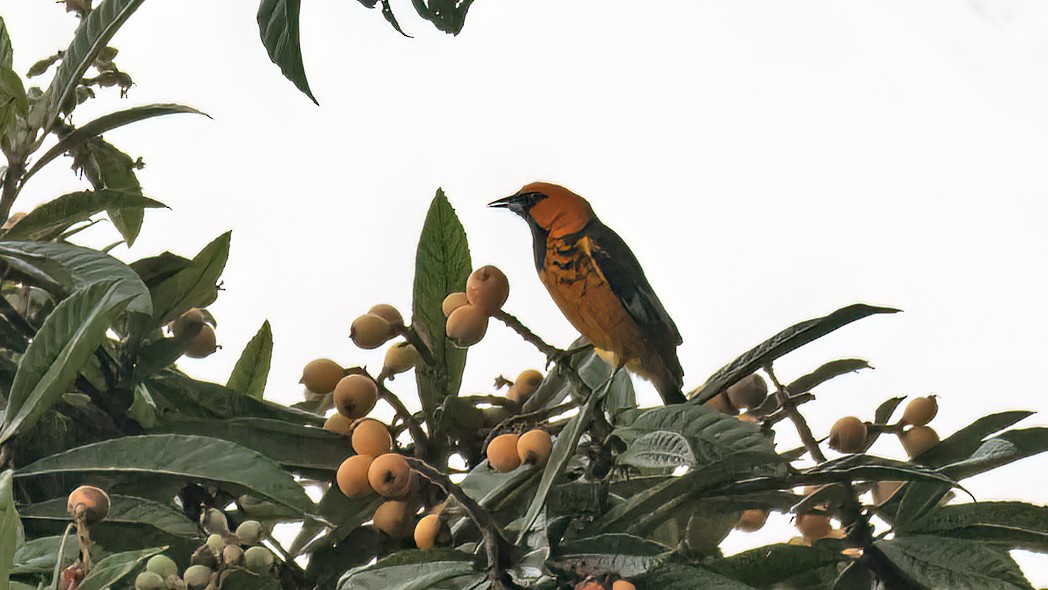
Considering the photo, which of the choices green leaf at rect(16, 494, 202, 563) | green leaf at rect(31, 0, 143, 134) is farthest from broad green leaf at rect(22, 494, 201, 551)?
green leaf at rect(31, 0, 143, 134)

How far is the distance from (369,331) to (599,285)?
5.8 inches

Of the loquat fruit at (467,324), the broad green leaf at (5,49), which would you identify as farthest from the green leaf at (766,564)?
the broad green leaf at (5,49)

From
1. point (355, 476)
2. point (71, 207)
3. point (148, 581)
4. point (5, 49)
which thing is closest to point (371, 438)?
point (355, 476)

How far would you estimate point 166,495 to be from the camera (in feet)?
1.94

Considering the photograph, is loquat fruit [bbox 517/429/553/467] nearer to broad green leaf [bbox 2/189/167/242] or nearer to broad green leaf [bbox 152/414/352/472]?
broad green leaf [bbox 152/414/352/472]

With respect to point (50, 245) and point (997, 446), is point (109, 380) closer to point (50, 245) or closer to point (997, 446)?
point (50, 245)

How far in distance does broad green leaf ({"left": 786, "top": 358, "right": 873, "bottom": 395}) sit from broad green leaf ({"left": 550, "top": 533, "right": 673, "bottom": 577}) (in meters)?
0.18

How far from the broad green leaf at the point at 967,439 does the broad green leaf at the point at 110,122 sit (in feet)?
1.43

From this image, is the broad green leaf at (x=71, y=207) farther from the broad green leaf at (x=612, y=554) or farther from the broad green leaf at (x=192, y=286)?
the broad green leaf at (x=612, y=554)

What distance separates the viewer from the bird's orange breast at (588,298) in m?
0.66

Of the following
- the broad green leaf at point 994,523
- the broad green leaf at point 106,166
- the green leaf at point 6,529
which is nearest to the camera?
the green leaf at point 6,529

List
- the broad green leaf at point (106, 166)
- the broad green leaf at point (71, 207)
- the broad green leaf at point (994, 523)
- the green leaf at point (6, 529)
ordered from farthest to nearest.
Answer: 1. the broad green leaf at point (106, 166)
2. the broad green leaf at point (71, 207)
3. the broad green leaf at point (994, 523)
4. the green leaf at point (6, 529)

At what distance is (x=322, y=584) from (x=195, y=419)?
117 millimetres

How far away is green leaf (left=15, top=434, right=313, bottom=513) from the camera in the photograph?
513 mm
